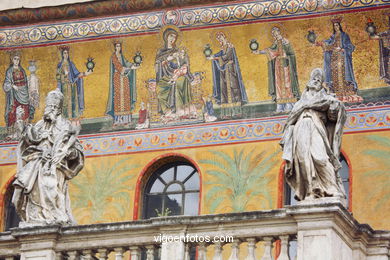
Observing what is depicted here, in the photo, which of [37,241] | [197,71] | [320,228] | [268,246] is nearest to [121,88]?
[197,71]

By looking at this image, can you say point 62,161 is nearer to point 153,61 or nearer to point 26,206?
point 26,206

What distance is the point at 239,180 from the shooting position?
23.3 m

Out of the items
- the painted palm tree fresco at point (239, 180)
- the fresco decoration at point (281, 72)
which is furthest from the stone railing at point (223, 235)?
the fresco decoration at point (281, 72)

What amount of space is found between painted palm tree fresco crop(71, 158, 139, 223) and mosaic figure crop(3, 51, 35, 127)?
1.99m

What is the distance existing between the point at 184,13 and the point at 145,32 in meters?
0.86

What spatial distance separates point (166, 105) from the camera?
24531mm

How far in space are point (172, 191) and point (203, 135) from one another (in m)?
1.18

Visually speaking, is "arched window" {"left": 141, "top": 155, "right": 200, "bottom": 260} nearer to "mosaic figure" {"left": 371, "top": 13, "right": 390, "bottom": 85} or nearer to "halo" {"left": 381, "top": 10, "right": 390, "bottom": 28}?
"mosaic figure" {"left": 371, "top": 13, "right": 390, "bottom": 85}

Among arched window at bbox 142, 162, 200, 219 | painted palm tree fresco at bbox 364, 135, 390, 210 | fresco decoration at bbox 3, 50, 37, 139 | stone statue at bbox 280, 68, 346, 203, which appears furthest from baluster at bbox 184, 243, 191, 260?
fresco decoration at bbox 3, 50, 37, 139

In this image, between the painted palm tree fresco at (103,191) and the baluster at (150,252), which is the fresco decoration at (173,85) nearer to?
the painted palm tree fresco at (103,191)

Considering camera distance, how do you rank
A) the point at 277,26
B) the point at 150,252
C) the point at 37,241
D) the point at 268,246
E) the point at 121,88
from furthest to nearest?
the point at 121,88 → the point at 277,26 → the point at 37,241 → the point at 150,252 → the point at 268,246

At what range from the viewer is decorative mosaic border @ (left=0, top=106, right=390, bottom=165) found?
22.9 metres

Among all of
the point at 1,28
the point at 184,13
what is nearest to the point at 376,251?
the point at 184,13

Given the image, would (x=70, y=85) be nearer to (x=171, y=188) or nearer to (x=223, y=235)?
(x=171, y=188)
